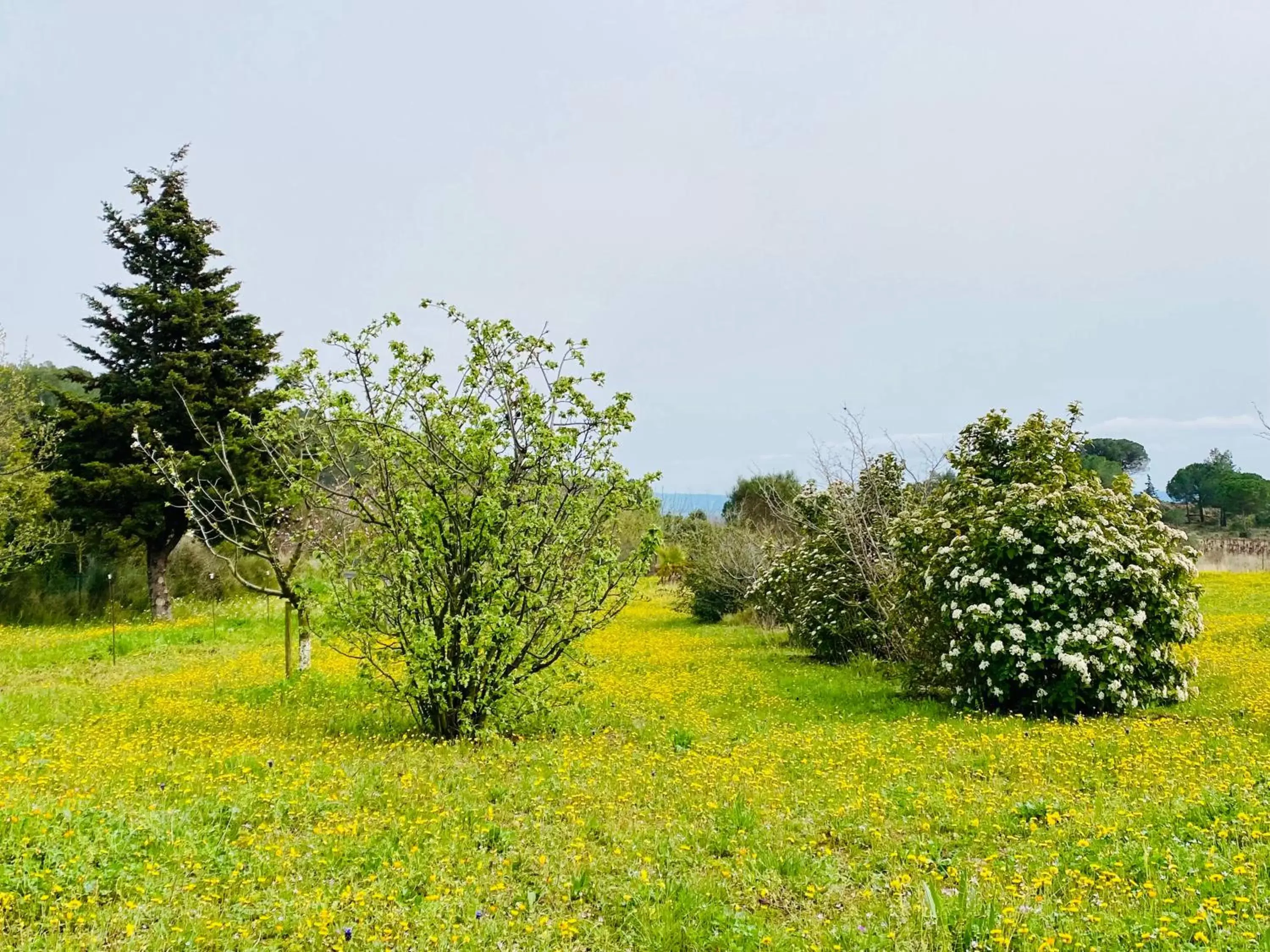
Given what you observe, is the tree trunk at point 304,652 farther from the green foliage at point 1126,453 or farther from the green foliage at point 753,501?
the green foliage at point 1126,453

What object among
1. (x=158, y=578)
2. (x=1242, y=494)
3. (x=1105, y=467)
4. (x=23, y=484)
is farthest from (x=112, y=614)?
(x=1242, y=494)

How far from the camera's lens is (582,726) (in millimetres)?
9430

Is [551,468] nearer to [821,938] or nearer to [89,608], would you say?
[821,938]

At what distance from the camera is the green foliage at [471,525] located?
828cm

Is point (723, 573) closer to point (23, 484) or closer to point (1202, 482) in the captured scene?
point (23, 484)

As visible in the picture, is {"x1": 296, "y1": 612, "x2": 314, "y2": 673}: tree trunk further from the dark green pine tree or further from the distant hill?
the distant hill

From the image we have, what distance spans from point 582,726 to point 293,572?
7.88 meters

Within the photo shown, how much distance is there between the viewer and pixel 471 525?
327 inches

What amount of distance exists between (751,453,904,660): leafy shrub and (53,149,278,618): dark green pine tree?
1571 cm

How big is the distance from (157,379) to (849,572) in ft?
64.9

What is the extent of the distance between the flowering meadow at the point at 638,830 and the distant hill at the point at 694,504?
32.5m

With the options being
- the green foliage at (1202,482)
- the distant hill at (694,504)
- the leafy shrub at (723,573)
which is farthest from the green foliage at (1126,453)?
the leafy shrub at (723,573)

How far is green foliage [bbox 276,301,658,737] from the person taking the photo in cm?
828

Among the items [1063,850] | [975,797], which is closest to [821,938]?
[1063,850]
